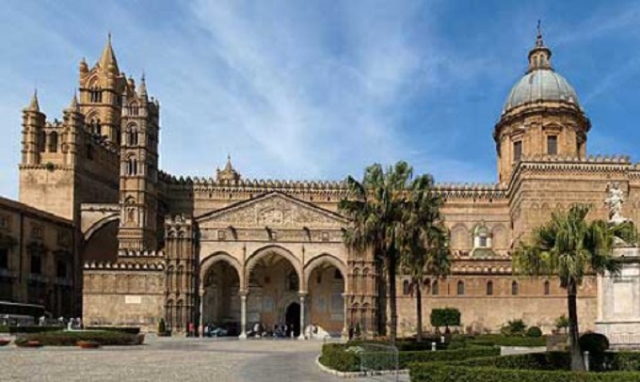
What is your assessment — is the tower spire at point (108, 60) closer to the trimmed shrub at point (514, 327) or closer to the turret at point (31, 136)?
the turret at point (31, 136)

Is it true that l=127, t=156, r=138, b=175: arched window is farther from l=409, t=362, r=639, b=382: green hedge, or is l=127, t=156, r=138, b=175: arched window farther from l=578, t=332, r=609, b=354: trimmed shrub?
l=409, t=362, r=639, b=382: green hedge

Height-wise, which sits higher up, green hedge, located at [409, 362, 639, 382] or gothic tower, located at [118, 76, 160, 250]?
gothic tower, located at [118, 76, 160, 250]

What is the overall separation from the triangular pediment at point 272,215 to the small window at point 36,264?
1398cm

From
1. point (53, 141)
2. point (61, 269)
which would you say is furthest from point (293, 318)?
point (53, 141)

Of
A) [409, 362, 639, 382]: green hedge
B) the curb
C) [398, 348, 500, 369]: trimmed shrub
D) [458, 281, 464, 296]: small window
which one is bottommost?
the curb

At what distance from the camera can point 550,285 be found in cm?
6481

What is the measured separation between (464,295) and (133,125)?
31.9 metres

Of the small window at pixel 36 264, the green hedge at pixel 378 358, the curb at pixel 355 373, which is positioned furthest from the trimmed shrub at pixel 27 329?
the curb at pixel 355 373

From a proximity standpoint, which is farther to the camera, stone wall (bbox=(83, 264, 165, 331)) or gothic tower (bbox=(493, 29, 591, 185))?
gothic tower (bbox=(493, 29, 591, 185))

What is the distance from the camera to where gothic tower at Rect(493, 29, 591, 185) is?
7444 centimetres

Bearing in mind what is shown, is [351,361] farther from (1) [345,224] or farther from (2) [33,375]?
(1) [345,224]

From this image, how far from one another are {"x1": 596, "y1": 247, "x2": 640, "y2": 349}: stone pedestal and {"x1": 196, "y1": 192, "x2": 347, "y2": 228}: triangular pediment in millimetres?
36095

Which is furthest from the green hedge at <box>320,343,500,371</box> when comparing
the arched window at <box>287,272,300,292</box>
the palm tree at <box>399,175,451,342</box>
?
the arched window at <box>287,272,300,292</box>

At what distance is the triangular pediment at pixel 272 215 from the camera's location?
63.5 metres
